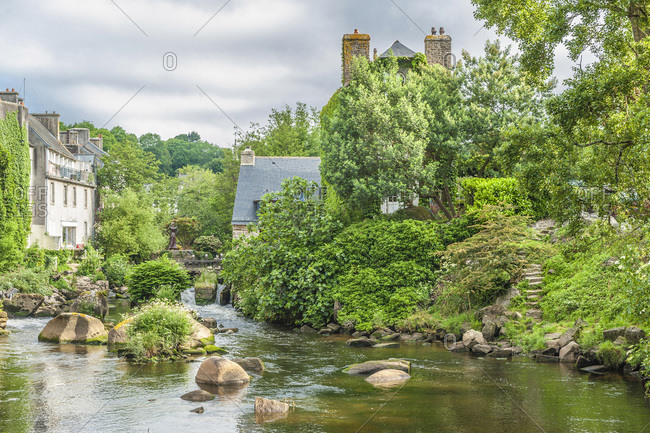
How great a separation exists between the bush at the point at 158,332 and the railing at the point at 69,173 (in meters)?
31.2

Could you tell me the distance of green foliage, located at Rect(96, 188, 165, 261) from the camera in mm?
45344

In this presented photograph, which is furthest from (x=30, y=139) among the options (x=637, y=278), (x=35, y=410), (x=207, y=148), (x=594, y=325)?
(x=207, y=148)

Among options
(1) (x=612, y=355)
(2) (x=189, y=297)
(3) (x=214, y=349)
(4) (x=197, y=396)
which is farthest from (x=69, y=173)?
(1) (x=612, y=355)

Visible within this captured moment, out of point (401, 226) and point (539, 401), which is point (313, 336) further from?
point (539, 401)

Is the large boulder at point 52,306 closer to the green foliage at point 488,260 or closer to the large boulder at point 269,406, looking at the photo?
the green foliage at point 488,260

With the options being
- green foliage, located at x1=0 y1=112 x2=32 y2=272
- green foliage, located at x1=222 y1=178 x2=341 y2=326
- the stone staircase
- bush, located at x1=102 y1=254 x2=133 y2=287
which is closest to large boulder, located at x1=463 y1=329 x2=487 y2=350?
the stone staircase

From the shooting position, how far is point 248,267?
2527cm

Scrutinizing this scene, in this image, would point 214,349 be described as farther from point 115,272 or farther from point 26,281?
point 115,272

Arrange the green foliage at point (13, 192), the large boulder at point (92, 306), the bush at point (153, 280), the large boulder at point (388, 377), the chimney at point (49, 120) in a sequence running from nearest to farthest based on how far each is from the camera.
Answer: the large boulder at point (388, 377)
the large boulder at point (92, 306)
the bush at point (153, 280)
the green foliage at point (13, 192)
the chimney at point (49, 120)

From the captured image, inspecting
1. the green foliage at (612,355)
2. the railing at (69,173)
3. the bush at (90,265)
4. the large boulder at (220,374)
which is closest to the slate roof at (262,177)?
the bush at (90,265)

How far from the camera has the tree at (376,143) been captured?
2283 cm

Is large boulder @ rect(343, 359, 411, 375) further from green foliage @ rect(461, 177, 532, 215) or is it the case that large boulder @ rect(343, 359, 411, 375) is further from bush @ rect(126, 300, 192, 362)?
green foliage @ rect(461, 177, 532, 215)

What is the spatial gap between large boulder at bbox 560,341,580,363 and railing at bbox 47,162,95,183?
38.7 meters

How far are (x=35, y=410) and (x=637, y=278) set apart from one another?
33.4 feet
